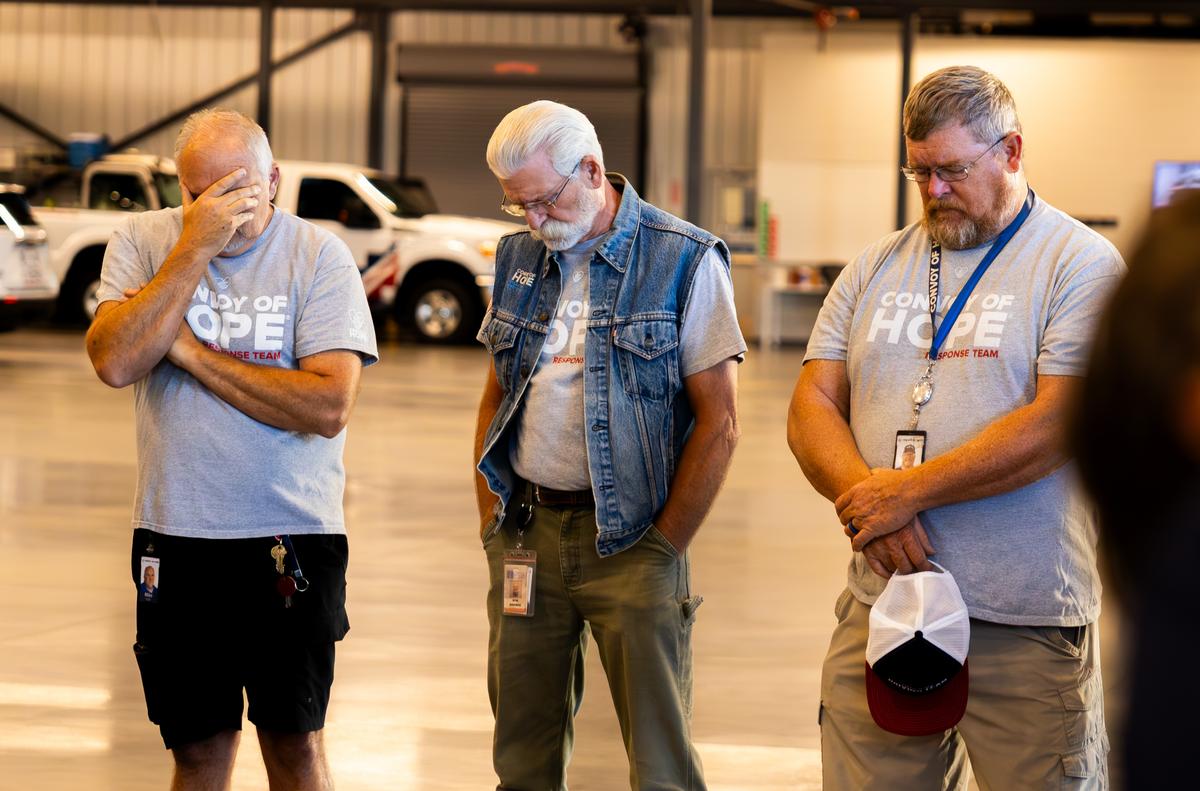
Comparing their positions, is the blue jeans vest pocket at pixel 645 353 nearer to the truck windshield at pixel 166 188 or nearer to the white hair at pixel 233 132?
the white hair at pixel 233 132

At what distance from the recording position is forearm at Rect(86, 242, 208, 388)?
2.74 metres

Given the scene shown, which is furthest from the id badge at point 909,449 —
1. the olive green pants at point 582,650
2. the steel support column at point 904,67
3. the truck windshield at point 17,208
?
the steel support column at point 904,67

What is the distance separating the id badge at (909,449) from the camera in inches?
98.7

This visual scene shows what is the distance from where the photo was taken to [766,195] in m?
18.9

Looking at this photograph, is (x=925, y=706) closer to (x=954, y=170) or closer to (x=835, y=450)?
(x=835, y=450)

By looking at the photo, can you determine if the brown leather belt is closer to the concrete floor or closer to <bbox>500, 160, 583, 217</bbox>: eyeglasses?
<bbox>500, 160, 583, 217</bbox>: eyeglasses

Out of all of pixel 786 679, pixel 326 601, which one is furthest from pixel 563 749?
pixel 786 679

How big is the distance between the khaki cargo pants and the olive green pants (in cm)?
38

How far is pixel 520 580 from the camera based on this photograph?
9.48ft

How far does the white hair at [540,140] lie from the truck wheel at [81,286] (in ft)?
49.2

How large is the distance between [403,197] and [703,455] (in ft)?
48.3

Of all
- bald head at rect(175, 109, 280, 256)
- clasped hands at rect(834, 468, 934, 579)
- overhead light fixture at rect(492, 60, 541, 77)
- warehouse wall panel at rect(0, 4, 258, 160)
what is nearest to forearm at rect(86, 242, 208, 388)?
bald head at rect(175, 109, 280, 256)

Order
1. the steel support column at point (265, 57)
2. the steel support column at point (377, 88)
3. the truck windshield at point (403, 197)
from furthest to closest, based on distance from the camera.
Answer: the steel support column at point (377, 88) < the steel support column at point (265, 57) < the truck windshield at point (403, 197)

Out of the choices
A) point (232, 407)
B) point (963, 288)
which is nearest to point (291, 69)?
point (232, 407)
